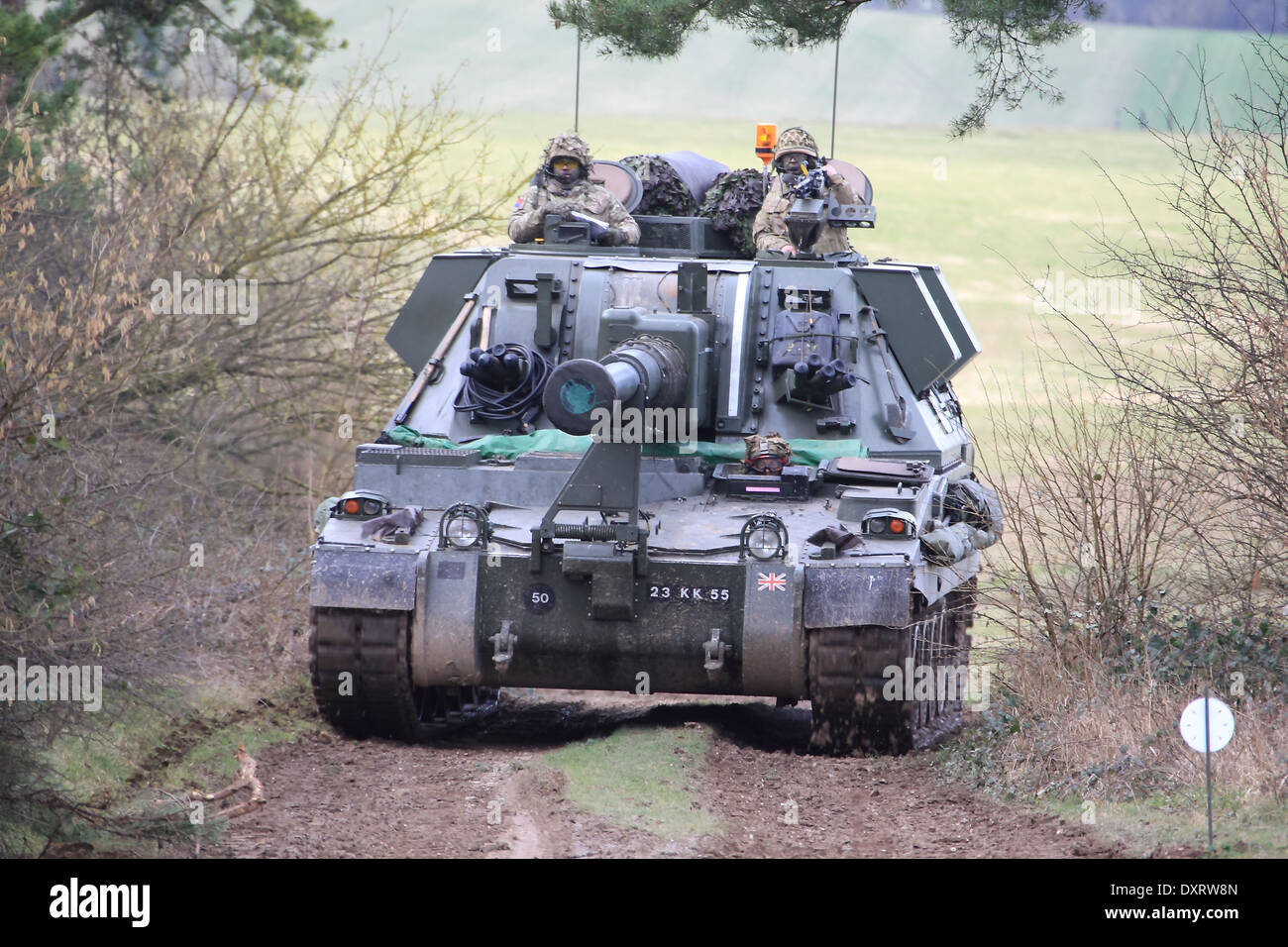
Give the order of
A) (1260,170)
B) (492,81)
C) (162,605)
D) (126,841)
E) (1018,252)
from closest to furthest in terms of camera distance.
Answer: (126,841), (1260,170), (162,605), (1018,252), (492,81)

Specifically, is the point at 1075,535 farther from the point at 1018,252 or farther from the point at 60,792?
the point at 1018,252

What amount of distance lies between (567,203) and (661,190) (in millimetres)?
1360

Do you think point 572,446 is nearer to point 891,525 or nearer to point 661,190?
point 891,525

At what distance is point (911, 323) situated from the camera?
403 inches

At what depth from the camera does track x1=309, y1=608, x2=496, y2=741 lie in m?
8.61

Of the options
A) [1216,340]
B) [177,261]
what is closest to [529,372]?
[1216,340]

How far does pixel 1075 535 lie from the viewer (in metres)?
9.19

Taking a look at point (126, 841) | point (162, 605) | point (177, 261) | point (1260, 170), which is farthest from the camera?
point (177, 261)

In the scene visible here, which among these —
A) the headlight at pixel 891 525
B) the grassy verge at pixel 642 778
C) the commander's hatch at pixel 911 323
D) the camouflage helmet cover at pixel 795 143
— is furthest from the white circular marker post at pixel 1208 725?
the camouflage helmet cover at pixel 795 143

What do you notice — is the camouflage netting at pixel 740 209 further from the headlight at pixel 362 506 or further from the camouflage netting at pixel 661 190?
the headlight at pixel 362 506

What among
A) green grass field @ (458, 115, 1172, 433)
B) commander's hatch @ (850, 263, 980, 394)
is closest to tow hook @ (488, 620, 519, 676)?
commander's hatch @ (850, 263, 980, 394)

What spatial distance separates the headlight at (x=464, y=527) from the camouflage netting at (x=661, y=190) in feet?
13.8

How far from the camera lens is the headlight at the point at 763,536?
8.40m

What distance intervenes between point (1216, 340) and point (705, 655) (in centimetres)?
305
